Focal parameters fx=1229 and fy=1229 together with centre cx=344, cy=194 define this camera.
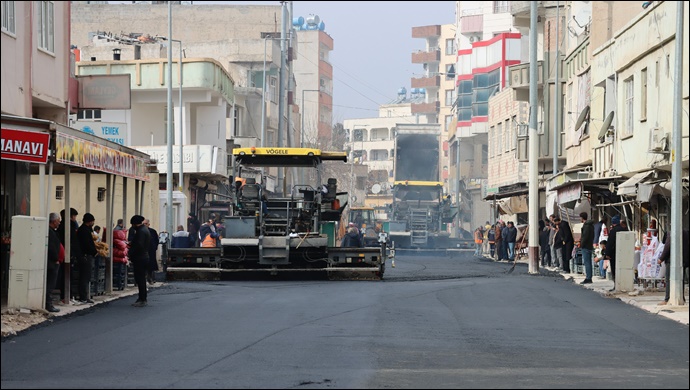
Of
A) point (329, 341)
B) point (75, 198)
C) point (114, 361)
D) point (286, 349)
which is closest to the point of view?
point (114, 361)

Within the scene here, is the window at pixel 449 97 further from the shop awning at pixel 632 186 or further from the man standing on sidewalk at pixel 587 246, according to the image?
the shop awning at pixel 632 186

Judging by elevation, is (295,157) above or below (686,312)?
above

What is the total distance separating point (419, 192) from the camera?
60250 millimetres

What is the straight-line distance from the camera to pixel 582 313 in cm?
1934

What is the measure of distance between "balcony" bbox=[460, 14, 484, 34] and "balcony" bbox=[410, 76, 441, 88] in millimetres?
30465

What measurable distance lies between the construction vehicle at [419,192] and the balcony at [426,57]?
73.4 m

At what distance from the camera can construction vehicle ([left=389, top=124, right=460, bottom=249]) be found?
193 ft

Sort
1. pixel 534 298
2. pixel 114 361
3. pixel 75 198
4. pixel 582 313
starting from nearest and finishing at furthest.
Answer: pixel 114 361
pixel 582 313
pixel 534 298
pixel 75 198

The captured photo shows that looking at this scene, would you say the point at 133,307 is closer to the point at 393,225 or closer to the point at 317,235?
the point at 317,235

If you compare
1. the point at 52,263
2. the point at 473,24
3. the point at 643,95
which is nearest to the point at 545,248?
the point at 643,95

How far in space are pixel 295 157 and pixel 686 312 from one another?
12.2 metres

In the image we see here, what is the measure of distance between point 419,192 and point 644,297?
37250mm

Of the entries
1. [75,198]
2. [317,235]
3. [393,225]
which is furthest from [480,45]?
[317,235]

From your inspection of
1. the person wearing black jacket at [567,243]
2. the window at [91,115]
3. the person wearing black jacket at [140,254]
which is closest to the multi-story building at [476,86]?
the window at [91,115]
